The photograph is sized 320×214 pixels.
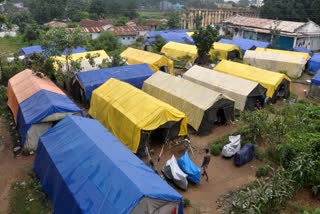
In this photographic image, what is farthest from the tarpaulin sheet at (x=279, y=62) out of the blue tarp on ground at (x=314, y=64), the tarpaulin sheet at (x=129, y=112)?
the tarpaulin sheet at (x=129, y=112)

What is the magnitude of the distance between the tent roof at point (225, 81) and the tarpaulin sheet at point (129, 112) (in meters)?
6.18

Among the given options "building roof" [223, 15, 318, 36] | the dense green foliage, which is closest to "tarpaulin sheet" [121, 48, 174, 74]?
"building roof" [223, 15, 318, 36]

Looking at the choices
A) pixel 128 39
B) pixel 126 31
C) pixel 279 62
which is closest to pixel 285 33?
pixel 279 62

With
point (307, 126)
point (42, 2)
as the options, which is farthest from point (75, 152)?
point (42, 2)

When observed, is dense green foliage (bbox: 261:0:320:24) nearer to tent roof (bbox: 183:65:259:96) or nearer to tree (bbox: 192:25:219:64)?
tree (bbox: 192:25:219:64)

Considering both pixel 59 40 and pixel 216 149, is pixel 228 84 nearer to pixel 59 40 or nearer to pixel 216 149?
pixel 216 149

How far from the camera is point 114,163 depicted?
9.32 metres

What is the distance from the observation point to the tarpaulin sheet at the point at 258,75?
20.4 meters

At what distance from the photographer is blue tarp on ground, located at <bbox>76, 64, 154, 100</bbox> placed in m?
19.6

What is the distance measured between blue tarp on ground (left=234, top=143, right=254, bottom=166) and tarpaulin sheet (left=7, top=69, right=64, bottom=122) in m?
10.1

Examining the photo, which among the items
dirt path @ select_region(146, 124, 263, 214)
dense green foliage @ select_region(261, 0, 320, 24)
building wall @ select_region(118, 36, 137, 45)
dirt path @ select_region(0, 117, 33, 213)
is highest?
dense green foliage @ select_region(261, 0, 320, 24)

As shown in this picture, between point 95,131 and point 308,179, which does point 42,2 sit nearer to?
point 95,131

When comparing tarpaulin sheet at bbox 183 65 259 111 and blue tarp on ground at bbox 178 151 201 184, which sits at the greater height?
tarpaulin sheet at bbox 183 65 259 111

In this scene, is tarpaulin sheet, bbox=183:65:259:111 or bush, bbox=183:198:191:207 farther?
tarpaulin sheet, bbox=183:65:259:111
